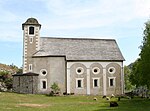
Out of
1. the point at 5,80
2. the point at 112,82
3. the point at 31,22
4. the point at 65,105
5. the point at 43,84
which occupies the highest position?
the point at 31,22

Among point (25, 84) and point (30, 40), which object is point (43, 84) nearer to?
point (25, 84)

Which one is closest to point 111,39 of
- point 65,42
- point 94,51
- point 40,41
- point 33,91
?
point 94,51

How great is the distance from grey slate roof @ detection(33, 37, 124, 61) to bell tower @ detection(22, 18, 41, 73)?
3.87 feet

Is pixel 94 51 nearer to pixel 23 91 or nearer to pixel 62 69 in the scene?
pixel 62 69

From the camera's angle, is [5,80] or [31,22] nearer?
[31,22]

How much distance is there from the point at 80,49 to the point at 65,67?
5241 millimetres

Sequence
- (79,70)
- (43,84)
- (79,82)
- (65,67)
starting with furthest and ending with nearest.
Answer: (79,70), (79,82), (65,67), (43,84)

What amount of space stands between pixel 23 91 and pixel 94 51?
1601cm

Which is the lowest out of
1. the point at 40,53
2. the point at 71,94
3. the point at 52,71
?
the point at 71,94

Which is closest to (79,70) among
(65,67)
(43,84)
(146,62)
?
(65,67)

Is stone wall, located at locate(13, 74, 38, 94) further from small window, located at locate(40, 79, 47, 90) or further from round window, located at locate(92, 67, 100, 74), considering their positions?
round window, located at locate(92, 67, 100, 74)

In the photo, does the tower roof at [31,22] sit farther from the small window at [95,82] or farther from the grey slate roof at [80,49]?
the small window at [95,82]

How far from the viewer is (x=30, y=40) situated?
56.3 metres

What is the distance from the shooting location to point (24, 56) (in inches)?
2179
